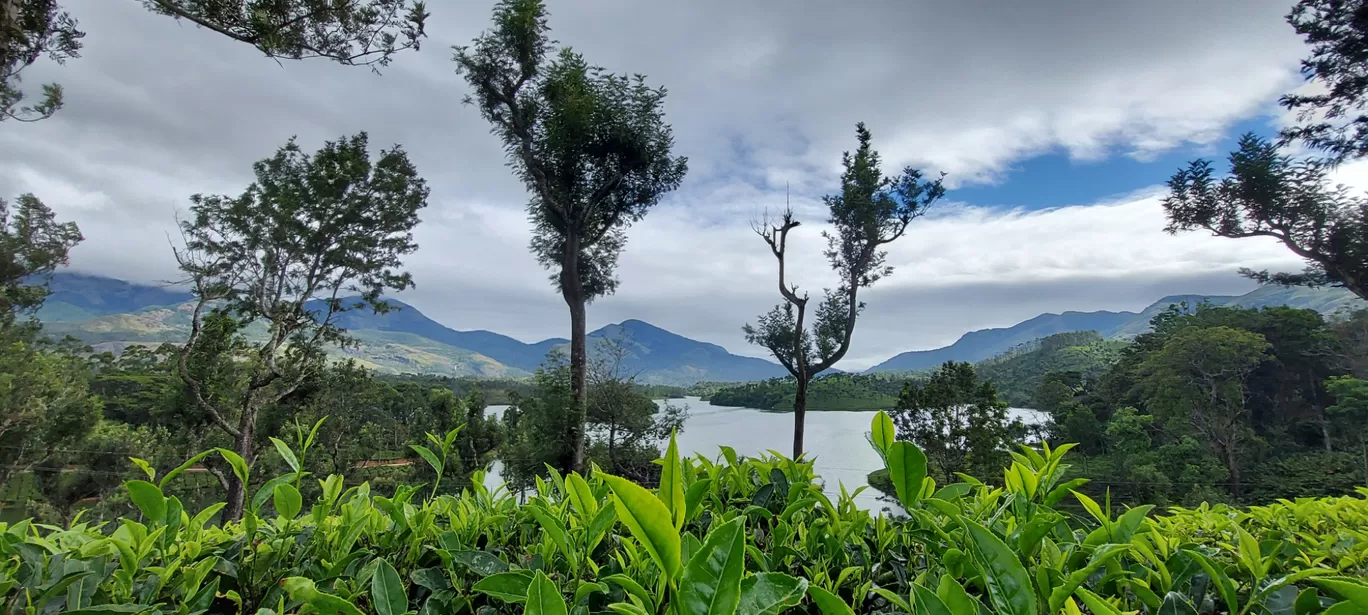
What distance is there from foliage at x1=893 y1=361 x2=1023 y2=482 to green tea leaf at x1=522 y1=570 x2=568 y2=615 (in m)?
8.98

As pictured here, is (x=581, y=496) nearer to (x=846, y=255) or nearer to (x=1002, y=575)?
(x=1002, y=575)

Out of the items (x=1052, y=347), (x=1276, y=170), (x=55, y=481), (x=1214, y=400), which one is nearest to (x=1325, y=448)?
(x=1214, y=400)

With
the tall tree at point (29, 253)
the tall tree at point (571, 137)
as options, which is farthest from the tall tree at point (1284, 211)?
the tall tree at point (29, 253)

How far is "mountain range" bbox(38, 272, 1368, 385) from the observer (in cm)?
2947

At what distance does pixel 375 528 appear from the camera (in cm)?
74

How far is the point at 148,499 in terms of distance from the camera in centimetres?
57

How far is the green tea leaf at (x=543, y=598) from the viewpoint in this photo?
32cm

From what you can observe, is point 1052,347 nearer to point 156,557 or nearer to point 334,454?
point 334,454

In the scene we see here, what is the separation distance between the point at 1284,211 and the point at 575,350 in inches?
468

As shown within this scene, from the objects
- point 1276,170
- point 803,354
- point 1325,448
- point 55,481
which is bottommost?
point 55,481

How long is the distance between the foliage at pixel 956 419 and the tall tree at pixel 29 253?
14.9 metres

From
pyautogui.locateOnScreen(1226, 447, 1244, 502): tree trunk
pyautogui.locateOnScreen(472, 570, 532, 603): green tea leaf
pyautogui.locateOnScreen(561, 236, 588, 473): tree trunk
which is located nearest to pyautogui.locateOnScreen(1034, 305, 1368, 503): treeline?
pyautogui.locateOnScreen(1226, 447, 1244, 502): tree trunk

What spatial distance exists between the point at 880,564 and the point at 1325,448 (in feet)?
74.7

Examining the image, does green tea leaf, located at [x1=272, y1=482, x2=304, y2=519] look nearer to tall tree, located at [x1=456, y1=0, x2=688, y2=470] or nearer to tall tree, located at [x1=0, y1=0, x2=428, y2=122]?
tall tree, located at [x1=0, y1=0, x2=428, y2=122]
